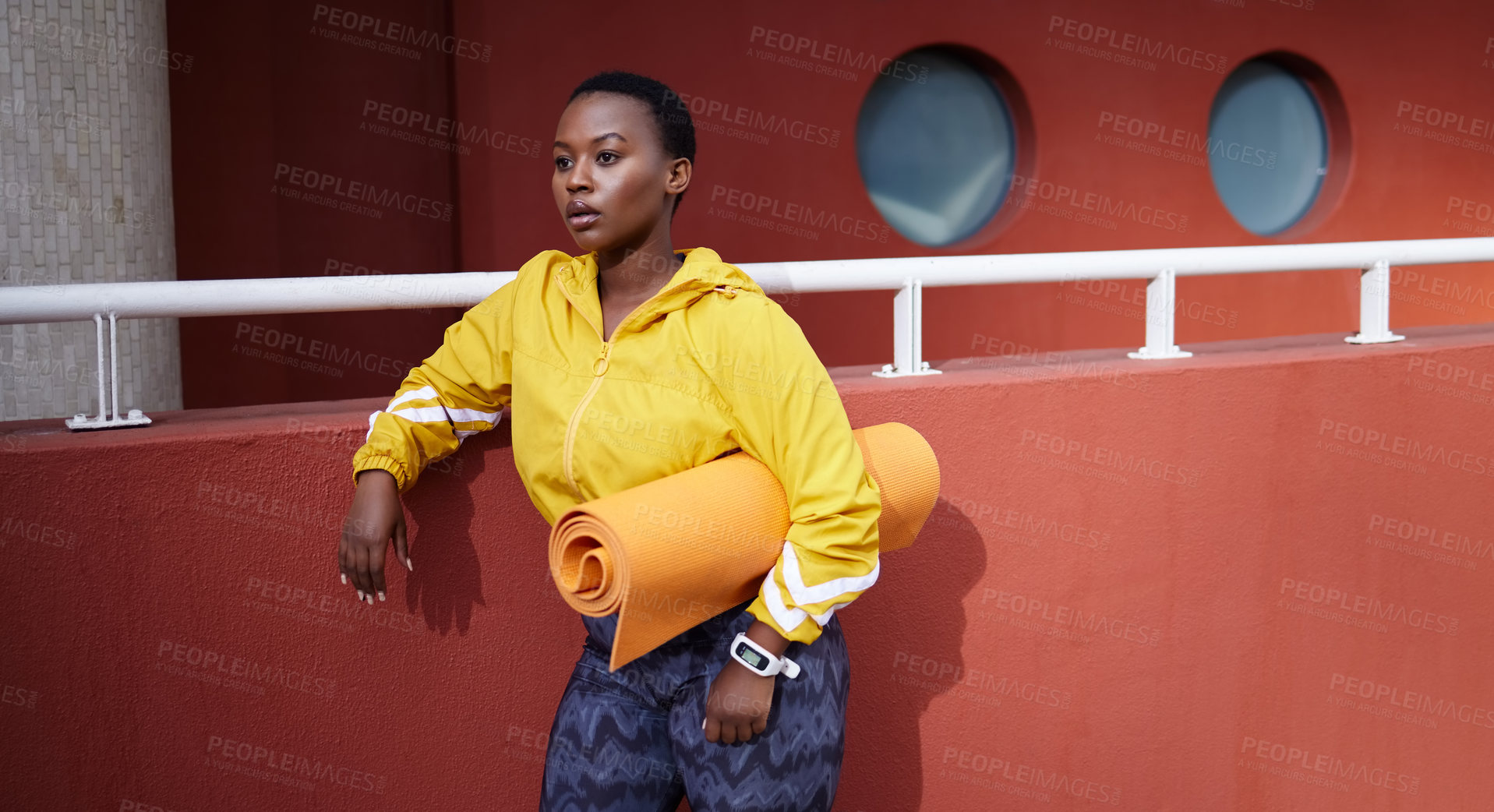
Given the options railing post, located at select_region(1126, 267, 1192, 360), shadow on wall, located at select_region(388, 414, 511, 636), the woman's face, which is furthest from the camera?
railing post, located at select_region(1126, 267, 1192, 360)

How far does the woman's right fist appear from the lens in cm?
192

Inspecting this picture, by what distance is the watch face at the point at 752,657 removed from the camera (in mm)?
1739

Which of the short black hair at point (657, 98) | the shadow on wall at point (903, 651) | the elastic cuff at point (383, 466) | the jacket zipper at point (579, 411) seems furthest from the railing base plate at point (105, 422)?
the shadow on wall at point (903, 651)

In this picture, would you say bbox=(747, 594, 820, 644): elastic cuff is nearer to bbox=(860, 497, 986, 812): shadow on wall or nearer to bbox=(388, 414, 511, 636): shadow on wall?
bbox=(388, 414, 511, 636): shadow on wall

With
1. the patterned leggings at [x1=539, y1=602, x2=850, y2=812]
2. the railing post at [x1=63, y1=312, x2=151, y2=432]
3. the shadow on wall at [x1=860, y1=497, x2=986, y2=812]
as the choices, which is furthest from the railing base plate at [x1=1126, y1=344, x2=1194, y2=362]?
the railing post at [x1=63, y1=312, x2=151, y2=432]

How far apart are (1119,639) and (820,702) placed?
119cm

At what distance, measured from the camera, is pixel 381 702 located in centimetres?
220

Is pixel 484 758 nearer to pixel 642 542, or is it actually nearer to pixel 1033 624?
pixel 642 542

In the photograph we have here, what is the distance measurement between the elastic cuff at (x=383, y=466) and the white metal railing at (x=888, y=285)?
11.6 inches

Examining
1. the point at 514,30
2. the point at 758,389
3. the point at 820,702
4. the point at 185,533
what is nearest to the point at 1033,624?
the point at 820,702

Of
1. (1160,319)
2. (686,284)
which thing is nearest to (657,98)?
(686,284)

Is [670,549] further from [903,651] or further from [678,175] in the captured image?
[903,651]

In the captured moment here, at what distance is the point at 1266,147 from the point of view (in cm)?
696

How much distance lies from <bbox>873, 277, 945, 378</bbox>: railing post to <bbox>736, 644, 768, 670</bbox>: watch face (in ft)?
3.27
